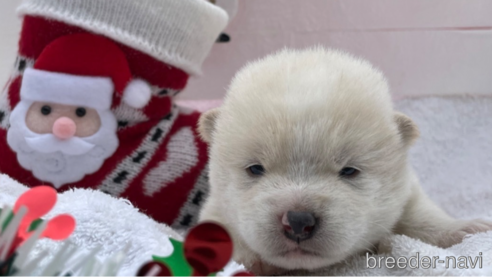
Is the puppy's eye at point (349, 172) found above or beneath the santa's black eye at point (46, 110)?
above

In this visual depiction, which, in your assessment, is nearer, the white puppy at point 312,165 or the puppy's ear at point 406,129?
the white puppy at point 312,165

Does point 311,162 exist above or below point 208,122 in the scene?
above

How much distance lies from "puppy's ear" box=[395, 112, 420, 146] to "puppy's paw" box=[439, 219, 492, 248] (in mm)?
240

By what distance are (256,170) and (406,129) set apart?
391 millimetres

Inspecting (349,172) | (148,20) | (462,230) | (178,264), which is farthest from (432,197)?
(178,264)

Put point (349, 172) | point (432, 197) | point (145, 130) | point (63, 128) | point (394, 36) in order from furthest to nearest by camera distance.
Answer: point (394, 36), point (432, 197), point (145, 130), point (63, 128), point (349, 172)

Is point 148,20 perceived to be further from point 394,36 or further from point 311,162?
point 394,36

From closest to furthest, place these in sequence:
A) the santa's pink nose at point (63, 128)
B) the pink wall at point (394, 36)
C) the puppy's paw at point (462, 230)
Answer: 1. the puppy's paw at point (462, 230)
2. the santa's pink nose at point (63, 128)
3. the pink wall at point (394, 36)

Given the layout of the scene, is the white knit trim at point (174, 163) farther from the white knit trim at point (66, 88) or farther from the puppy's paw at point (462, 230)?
the puppy's paw at point (462, 230)

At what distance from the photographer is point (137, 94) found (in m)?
1.44

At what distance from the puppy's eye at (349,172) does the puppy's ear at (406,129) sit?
0.68 ft

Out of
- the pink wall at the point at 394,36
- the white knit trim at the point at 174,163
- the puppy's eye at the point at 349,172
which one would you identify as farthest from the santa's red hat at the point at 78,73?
the pink wall at the point at 394,36

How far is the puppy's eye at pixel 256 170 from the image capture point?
3.35 ft

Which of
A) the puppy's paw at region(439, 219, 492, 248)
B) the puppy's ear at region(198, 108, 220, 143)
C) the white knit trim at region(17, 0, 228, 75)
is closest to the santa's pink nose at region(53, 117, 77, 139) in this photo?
the white knit trim at region(17, 0, 228, 75)
